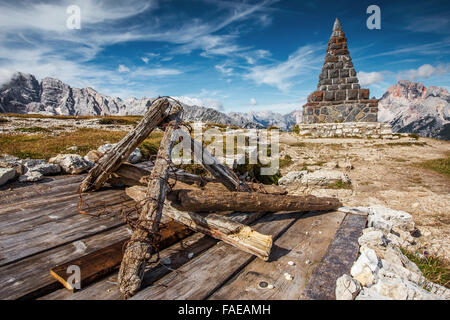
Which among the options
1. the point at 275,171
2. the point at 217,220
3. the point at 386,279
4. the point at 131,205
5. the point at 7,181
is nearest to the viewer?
the point at 386,279

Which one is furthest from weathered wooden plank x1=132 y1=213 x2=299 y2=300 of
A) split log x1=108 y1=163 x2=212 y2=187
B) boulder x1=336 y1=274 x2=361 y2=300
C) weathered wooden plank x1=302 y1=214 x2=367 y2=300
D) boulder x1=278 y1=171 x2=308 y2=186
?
boulder x1=278 y1=171 x2=308 y2=186

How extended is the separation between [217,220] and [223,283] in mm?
871

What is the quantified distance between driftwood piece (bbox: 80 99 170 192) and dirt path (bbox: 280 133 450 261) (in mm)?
5269

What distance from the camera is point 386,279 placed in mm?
2186

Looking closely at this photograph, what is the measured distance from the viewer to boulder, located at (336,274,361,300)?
1.95 metres

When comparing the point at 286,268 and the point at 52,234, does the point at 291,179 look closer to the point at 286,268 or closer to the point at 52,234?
the point at 286,268

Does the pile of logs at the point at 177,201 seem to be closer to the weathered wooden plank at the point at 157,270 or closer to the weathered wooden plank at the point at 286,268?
the weathered wooden plank at the point at 157,270

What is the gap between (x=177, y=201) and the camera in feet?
10.6

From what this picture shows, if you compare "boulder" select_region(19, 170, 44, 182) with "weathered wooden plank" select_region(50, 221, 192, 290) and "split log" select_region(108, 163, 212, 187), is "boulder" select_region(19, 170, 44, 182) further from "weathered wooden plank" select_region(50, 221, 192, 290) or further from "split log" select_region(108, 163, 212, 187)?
"weathered wooden plank" select_region(50, 221, 192, 290)

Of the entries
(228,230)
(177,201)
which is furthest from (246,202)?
(177,201)
